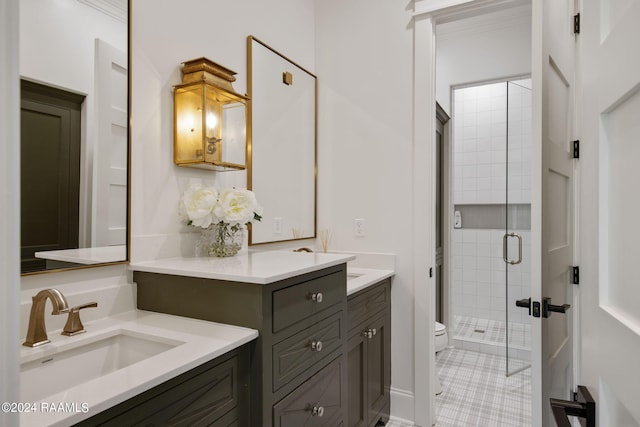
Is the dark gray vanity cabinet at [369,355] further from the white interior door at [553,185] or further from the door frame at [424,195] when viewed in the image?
the white interior door at [553,185]

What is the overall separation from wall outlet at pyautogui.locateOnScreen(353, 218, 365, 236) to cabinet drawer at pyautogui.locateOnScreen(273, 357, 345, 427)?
38.7 inches

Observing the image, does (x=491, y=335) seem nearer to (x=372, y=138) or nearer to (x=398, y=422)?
(x=398, y=422)

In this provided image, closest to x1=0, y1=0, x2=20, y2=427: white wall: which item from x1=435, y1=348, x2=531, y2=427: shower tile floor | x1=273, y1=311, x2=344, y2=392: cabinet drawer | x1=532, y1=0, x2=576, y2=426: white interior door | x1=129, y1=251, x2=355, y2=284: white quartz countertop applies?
x1=129, y1=251, x2=355, y2=284: white quartz countertop

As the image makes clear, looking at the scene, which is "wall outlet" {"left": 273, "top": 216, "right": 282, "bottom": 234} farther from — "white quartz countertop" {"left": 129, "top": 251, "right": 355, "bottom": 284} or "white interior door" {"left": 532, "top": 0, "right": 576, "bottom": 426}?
"white interior door" {"left": 532, "top": 0, "right": 576, "bottom": 426}

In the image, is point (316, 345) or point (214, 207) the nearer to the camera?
point (316, 345)

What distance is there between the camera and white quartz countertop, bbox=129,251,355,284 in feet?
3.67

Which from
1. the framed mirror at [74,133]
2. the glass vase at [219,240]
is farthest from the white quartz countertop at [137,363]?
the glass vase at [219,240]

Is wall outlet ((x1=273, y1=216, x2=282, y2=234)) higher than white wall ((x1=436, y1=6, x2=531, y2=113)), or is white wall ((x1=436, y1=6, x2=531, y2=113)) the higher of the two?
white wall ((x1=436, y1=6, x2=531, y2=113))

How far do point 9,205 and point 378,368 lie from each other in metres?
2.07

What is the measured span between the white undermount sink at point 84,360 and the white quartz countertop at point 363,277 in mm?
867

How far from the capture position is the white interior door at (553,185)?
1.25m

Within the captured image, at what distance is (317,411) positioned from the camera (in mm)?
1377

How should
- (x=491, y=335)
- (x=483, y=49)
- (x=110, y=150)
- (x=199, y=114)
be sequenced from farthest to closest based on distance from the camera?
(x=491, y=335), (x=483, y=49), (x=199, y=114), (x=110, y=150)

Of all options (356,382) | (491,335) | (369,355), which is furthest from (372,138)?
(491,335)
